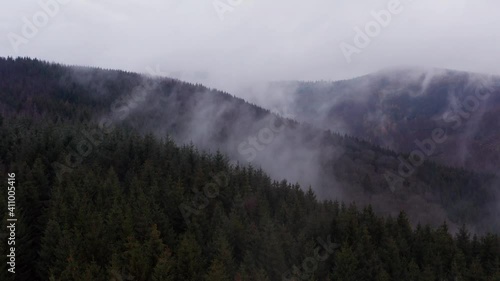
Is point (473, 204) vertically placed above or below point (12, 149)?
above

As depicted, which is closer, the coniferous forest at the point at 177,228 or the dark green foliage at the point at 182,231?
the dark green foliage at the point at 182,231

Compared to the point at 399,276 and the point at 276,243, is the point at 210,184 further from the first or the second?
the point at 399,276

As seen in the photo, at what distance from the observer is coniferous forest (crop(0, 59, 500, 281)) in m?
32.6

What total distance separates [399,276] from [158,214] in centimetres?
2917

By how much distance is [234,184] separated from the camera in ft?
224

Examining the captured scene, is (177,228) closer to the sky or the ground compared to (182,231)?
closer to the sky

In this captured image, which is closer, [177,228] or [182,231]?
[182,231]

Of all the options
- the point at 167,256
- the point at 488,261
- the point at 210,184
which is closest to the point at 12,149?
the point at 210,184

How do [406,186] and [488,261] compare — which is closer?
[488,261]

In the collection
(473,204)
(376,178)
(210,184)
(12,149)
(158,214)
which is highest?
(376,178)

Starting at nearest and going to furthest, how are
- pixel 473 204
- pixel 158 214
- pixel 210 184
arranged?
pixel 158 214 → pixel 210 184 → pixel 473 204

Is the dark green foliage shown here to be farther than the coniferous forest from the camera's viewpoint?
No

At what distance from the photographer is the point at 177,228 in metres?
48.2

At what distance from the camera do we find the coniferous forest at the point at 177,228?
32.6m
